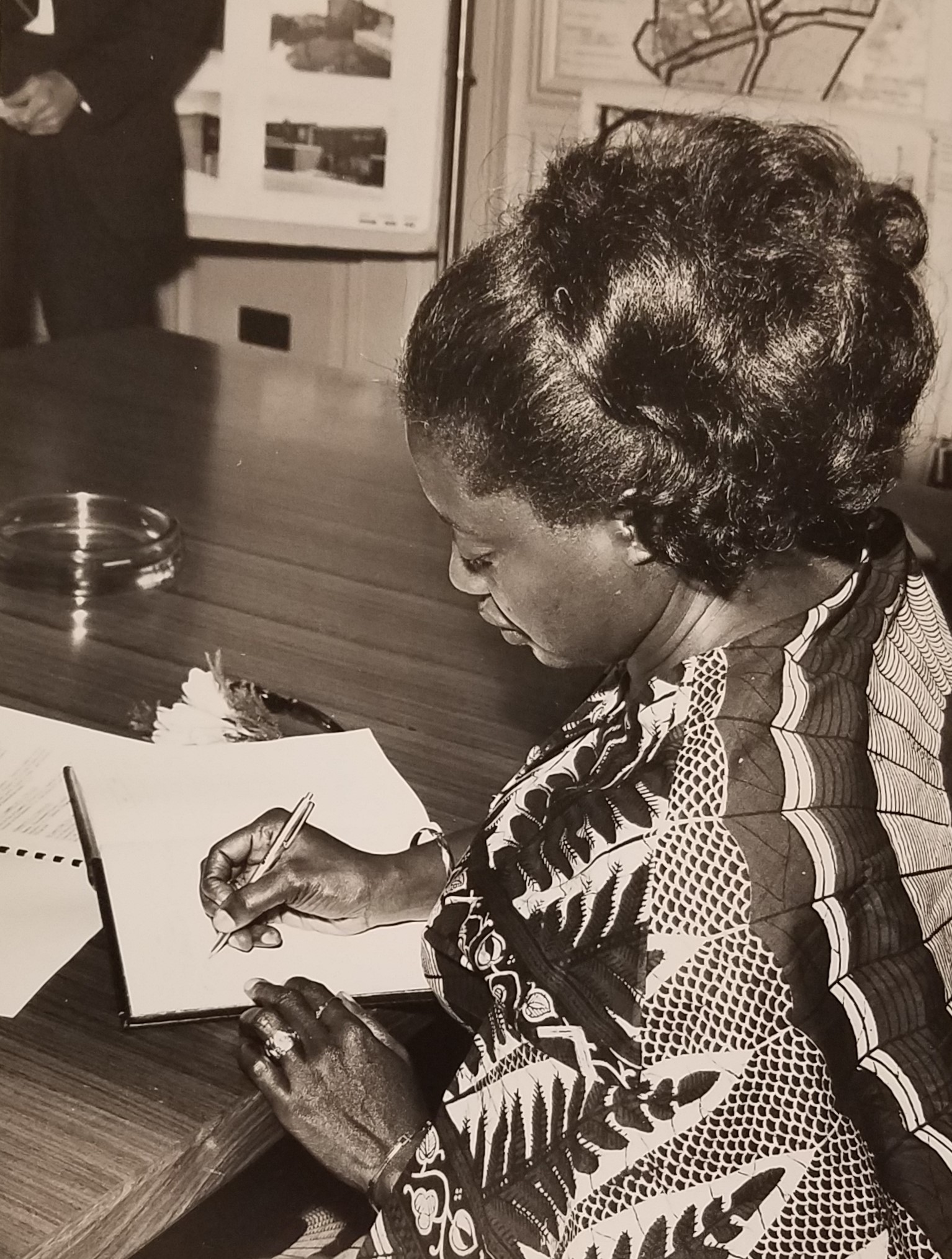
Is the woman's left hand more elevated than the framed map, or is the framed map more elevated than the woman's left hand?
the framed map

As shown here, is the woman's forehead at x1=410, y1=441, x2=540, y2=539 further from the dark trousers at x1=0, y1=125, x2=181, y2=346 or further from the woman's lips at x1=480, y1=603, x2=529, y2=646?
the dark trousers at x1=0, y1=125, x2=181, y2=346

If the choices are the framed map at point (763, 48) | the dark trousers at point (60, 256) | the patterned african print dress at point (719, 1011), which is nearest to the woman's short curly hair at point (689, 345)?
the patterned african print dress at point (719, 1011)

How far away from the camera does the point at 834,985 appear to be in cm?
92

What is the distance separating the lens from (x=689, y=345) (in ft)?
3.07

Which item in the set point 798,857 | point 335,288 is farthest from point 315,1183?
point 335,288

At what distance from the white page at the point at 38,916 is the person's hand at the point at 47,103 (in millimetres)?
3684

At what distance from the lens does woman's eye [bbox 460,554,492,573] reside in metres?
1.08

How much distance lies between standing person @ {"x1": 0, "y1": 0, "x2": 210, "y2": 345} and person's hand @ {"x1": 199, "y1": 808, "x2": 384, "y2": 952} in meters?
3.56

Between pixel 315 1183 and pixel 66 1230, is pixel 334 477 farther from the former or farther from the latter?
pixel 66 1230

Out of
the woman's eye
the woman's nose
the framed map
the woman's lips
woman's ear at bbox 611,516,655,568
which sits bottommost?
the woman's lips

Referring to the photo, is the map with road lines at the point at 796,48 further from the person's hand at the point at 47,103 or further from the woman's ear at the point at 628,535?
the woman's ear at the point at 628,535

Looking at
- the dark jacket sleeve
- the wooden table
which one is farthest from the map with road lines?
the wooden table

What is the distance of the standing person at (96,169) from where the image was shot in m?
4.43

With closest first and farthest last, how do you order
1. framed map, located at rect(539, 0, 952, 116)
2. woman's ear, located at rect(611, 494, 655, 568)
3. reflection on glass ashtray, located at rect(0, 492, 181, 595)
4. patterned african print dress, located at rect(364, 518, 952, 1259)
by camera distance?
patterned african print dress, located at rect(364, 518, 952, 1259)
woman's ear, located at rect(611, 494, 655, 568)
reflection on glass ashtray, located at rect(0, 492, 181, 595)
framed map, located at rect(539, 0, 952, 116)
